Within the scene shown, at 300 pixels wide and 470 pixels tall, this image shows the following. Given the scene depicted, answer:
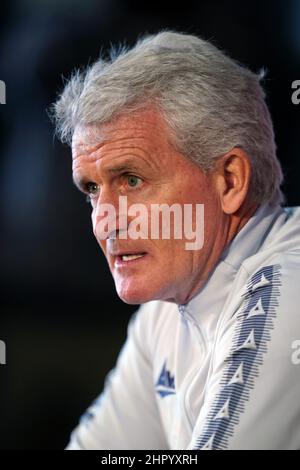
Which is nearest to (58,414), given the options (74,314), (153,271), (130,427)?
(74,314)

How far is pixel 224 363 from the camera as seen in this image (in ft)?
4.19

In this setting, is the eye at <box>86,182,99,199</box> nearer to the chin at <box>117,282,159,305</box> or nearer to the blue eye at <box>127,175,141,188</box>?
the blue eye at <box>127,175,141,188</box>

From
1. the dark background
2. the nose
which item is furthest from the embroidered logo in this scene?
the dark background

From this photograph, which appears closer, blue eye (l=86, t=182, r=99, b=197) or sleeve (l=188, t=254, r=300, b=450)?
sleeve (l=188, t=254, r=300, b=450)

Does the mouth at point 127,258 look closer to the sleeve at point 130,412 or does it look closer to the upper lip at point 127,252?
the upper lip at point 127,252

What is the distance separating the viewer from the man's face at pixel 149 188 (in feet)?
4.74

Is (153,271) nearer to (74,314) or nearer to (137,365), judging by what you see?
(137,365)

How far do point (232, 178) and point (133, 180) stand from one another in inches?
8.7

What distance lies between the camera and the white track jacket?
119cm

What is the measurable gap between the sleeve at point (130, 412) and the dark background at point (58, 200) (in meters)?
0.76

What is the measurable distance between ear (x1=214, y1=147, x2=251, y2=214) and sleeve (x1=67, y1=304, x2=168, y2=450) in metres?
0.54

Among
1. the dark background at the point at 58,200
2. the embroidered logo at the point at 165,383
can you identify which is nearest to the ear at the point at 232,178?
the embroidered logo at the point at 165,383

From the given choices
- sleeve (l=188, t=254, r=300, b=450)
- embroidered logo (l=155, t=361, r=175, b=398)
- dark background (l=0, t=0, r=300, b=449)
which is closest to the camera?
sleeve (l=188, t=254, r=300, b=450)

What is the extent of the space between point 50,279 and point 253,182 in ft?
5.09
